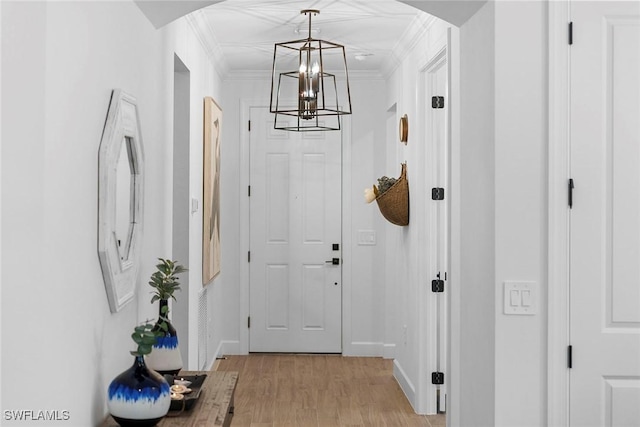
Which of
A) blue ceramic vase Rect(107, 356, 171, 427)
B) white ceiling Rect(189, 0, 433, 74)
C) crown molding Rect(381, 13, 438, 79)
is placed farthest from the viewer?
crown molding Rect(381, 13, 438, 79)

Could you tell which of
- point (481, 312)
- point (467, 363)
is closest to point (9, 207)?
point (481, 312)

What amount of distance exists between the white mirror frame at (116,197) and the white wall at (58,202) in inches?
1.4

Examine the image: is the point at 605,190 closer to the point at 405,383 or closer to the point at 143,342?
the point at 143,342

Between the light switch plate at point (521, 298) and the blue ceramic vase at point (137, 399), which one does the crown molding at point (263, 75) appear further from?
the blue ceramic vase at point (137, 399)

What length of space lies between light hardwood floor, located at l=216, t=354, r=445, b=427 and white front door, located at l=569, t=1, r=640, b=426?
2.13 metres

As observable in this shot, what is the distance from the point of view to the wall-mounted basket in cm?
498

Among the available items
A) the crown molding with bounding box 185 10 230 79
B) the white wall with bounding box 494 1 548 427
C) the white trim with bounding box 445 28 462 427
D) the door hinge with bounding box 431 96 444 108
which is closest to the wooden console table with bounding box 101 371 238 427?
the white trim with bounding box 445 28 462 427

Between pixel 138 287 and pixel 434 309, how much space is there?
7.86 ft

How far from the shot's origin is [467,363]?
2.84 meters

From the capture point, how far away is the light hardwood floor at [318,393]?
4508 mm

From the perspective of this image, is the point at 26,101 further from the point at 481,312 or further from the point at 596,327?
the point at 596,327

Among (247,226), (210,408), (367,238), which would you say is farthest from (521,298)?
(247,226)

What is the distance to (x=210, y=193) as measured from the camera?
16.9ft

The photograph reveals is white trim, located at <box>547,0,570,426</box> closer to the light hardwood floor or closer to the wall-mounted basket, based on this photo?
the light hardwood floor
